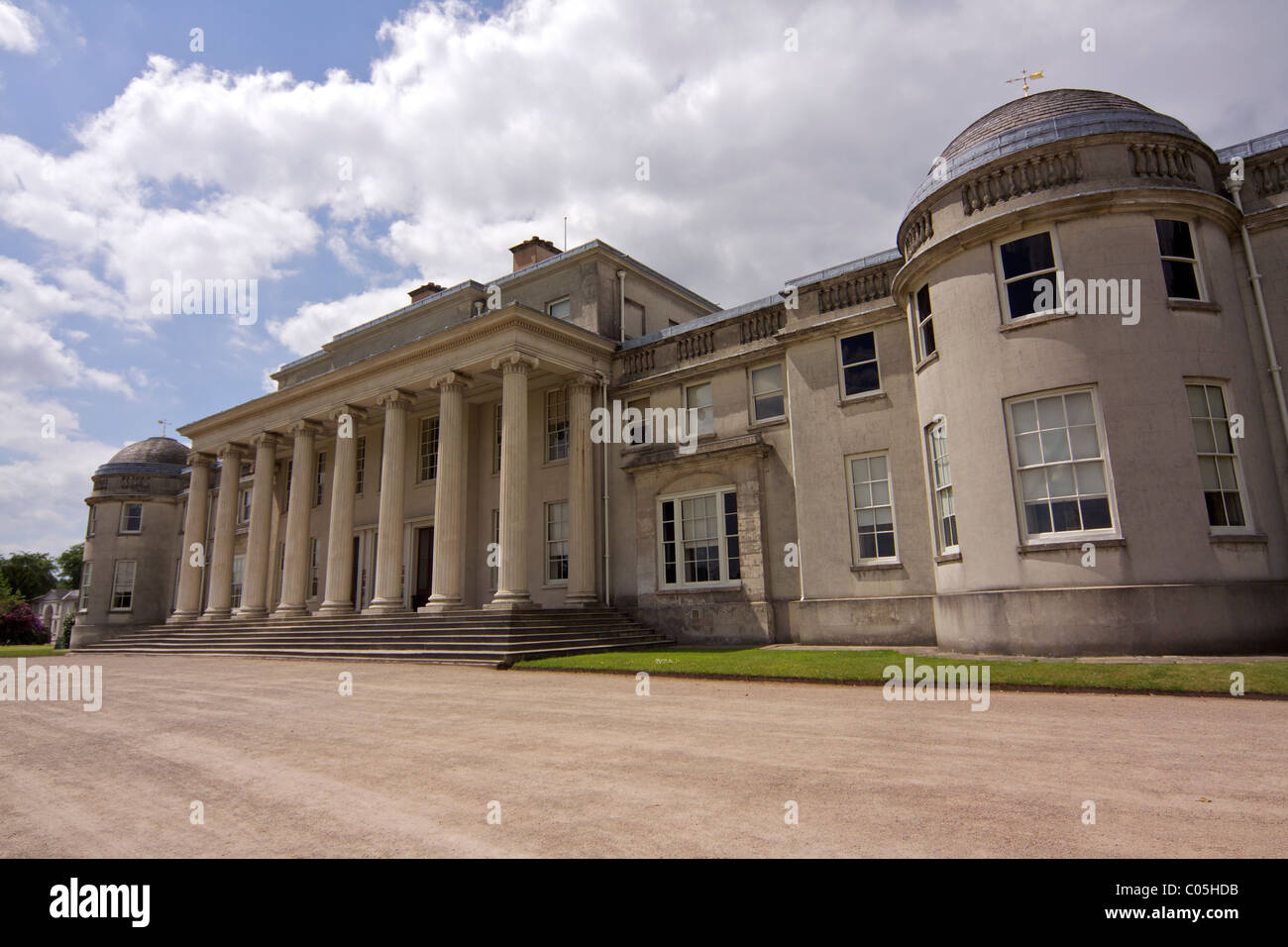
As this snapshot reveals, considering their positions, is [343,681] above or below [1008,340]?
below

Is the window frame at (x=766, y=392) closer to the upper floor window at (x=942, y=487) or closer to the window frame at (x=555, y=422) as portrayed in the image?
the upper floor window at (x=942, y=487)

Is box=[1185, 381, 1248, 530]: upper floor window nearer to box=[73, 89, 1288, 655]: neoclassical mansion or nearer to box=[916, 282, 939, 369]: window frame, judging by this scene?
box=[73, 89, 1288, 655]: neoclassical mansion

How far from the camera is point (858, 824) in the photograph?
4.09m

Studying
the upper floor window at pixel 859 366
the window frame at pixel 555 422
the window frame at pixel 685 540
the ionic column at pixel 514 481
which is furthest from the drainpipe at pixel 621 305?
the upper floor window at pixel 859 366

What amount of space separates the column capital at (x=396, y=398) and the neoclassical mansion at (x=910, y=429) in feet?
0.45

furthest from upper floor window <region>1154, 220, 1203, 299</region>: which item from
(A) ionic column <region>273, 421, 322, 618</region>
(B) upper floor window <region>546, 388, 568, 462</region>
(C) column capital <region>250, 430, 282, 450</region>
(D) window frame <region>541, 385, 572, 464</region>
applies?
(C) column capital <region>250, 430, 282, 450</region>

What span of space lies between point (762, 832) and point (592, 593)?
18.1 metres

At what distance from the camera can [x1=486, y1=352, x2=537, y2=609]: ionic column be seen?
20141 millimetres

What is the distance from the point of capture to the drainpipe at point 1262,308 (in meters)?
13.4

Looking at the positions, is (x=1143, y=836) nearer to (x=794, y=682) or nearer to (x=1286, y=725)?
(x=1286, y=725)

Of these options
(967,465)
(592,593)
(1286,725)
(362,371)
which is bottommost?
(1286,725)

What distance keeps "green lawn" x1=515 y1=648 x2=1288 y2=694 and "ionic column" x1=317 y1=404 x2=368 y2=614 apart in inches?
441
